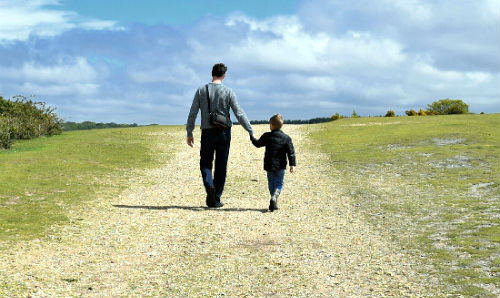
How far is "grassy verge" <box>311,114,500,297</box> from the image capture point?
8055 millimetres

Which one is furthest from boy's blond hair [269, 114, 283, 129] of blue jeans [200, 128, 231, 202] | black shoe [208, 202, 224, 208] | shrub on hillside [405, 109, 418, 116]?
shrub on hillside [405, 109, 418, 116]

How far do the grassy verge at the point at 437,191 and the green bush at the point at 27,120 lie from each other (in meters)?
18.1

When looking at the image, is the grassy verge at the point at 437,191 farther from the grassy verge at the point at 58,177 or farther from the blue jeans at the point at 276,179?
the grassy verge at the point at 58,177

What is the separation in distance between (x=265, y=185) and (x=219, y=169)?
192 inches

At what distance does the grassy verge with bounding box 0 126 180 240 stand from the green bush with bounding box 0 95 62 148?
253 cm

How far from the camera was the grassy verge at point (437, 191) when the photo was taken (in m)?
8.05

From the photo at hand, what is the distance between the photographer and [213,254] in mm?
8633

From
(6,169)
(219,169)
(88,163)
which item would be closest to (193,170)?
(88,163)

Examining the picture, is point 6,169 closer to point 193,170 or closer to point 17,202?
point 17,202

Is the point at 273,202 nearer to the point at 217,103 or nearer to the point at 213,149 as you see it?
the point at 213,149

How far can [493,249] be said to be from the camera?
8.57 m

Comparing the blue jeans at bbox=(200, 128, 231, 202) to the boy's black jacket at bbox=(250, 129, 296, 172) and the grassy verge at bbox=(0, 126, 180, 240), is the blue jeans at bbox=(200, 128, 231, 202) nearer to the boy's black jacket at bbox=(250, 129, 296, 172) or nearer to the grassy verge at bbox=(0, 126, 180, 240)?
the boy's black jacket at bbox=(250, 129, 296, 172)

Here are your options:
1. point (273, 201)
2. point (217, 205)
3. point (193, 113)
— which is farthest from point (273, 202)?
point (193, 113)

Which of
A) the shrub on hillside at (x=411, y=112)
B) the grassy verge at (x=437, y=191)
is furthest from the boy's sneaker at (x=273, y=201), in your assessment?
the shrub on hillside at (x=411, y=112)
